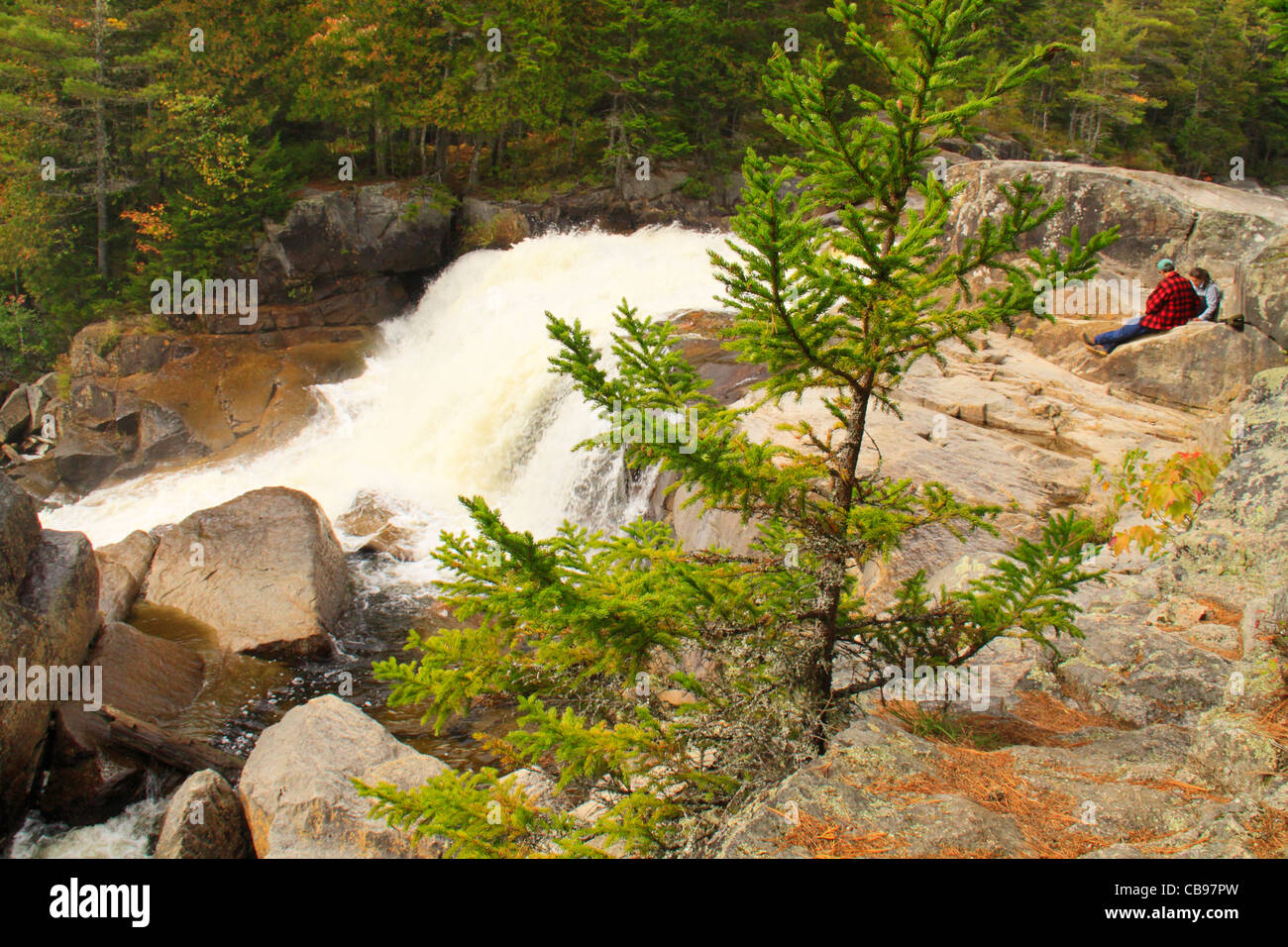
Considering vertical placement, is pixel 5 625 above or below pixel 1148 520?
below

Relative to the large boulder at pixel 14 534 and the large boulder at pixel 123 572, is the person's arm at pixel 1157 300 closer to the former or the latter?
the large boulder at pixel 14 534

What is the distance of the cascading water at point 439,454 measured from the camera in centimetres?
983

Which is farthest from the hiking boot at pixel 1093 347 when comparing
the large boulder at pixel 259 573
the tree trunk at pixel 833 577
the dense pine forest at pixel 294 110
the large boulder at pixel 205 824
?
the dense pine forest at pixel 294 110

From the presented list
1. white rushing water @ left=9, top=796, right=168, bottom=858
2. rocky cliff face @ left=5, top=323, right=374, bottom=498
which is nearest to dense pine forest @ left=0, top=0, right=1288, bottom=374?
rocky cliff face @ left=5, top=323, right=374, bottom=498

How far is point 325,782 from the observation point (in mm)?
6617

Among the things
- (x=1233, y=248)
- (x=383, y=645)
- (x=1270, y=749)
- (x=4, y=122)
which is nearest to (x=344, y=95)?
(x=4, y=122)

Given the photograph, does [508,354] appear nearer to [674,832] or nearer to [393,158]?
[393,158]

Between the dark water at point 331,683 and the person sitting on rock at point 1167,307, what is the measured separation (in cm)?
1039

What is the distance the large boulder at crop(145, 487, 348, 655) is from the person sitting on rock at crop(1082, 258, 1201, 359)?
39.8 feet

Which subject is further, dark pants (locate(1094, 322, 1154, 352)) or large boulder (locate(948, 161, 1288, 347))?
large boulder (locate(948, 161, 1288, 347))

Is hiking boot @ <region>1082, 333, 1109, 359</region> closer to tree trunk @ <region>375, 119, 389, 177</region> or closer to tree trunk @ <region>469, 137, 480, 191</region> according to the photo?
tree trunk @ <region>469, 137, 480, 191</region>

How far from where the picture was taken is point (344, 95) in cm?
2300

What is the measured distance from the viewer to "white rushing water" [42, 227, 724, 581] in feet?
45.8
